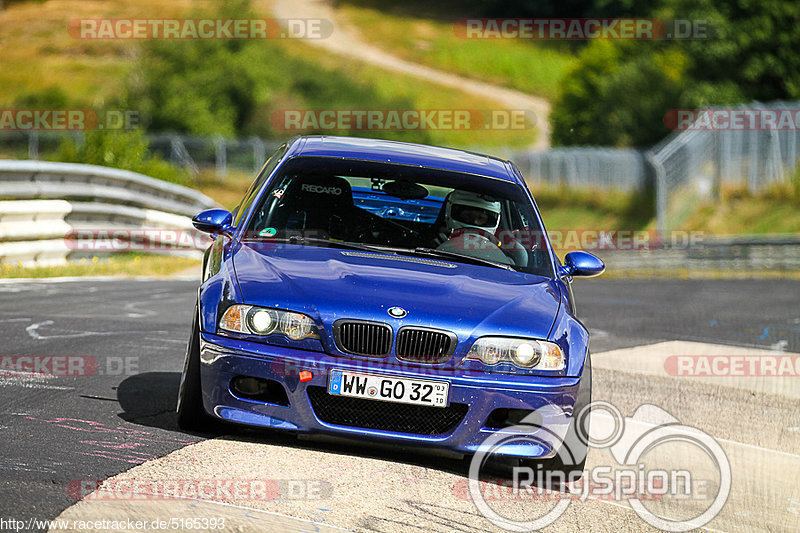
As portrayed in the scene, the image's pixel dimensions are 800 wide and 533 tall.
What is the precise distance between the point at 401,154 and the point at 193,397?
2287 millimetres

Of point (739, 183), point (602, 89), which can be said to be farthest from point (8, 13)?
point (739, 183)

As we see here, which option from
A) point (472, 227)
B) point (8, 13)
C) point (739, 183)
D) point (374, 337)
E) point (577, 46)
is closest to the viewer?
point (374, 337)

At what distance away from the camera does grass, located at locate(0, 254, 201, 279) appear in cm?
1409

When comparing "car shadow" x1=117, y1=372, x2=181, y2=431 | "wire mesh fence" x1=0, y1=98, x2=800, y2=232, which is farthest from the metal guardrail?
"wire mesh fence" x1=0, y1=98, x2=800, y2=232

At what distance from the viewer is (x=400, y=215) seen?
24.3 ft

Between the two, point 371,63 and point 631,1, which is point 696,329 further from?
point 631,1

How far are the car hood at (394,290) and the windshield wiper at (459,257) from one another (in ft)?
0.43

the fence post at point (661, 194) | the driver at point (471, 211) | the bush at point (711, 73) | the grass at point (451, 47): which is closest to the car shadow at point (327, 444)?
the driver at point (471, 211)

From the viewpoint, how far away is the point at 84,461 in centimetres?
509

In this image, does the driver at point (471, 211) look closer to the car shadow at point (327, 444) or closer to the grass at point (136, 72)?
the car shadow at point (327, 444)

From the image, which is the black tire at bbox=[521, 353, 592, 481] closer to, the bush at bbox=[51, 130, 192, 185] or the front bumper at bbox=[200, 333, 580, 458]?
the front bumper at bbox=[200, 333, 580, 458]

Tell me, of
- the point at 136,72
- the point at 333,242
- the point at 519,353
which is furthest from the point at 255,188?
the point at 136,72

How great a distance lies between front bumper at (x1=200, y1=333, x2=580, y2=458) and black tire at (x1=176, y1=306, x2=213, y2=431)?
0.09 meters

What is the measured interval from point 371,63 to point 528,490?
85.2 meters
